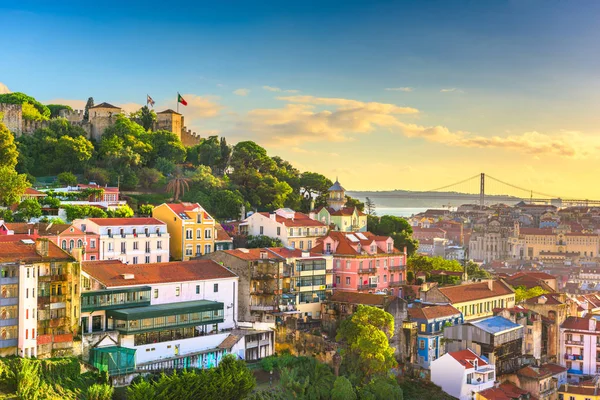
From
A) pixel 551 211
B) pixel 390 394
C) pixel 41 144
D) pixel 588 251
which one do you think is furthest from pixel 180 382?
pixel 551 211

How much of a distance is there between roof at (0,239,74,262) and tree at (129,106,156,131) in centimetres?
3308

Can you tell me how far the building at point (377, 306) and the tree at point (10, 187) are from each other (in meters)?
16.5

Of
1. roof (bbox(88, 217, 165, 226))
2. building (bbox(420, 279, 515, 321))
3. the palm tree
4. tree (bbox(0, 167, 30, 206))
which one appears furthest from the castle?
building (bbox(420, 279, 515, 321))

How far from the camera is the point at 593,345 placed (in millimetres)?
41875

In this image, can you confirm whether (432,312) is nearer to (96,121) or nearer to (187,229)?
(187,229)

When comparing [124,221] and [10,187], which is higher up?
[10,187]

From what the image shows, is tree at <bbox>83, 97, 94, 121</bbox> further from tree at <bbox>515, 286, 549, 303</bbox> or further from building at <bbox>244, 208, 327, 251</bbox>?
tree at <bbox>515, 286, 549, 303</bbox>

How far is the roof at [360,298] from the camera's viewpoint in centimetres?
3588

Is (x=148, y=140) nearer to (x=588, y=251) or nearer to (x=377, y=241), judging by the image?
(x=377, y=241)

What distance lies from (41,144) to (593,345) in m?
35.9

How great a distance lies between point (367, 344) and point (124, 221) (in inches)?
521

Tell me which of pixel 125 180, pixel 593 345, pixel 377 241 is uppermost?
pixel 125 180

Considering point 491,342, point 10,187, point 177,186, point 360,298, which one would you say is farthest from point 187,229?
point 491,342

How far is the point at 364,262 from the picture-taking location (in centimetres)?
4041
